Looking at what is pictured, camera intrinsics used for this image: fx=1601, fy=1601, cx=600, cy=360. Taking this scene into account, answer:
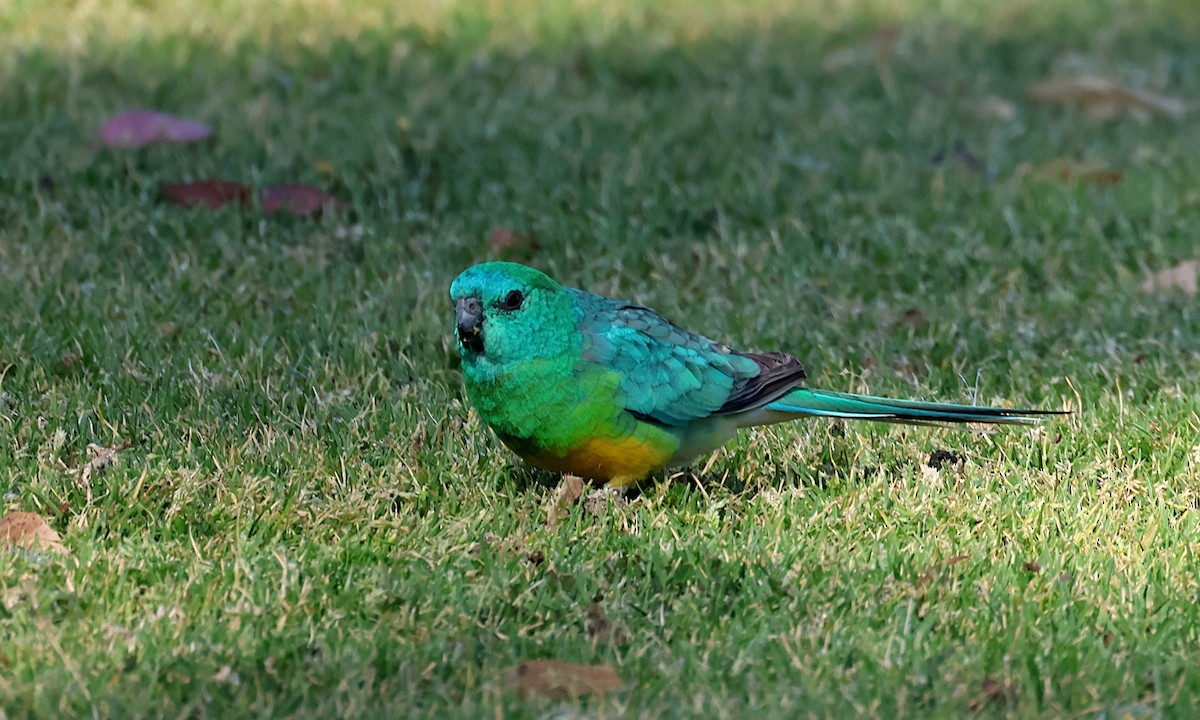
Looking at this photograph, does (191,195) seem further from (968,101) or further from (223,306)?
(968,101)

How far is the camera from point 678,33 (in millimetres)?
8555

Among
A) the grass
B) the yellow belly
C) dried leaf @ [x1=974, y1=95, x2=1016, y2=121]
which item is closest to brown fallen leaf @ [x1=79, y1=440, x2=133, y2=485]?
the grass

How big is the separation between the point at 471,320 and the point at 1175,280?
3.08 meters

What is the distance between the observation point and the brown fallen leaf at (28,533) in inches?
141

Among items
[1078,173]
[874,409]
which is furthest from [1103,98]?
[874,409]

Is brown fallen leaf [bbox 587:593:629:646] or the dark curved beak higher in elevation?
the dark curved beak

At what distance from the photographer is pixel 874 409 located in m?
4.16

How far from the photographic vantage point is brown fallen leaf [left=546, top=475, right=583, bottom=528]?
3965 millimetres

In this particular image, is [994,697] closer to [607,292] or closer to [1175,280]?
[607,292]

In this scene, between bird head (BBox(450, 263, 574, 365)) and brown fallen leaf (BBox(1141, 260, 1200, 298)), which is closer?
bird head (BBox(450, 263, 574, 365))

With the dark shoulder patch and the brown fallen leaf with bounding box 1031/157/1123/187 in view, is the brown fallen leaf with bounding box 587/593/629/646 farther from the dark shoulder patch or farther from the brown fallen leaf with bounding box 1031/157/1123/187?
the brown fallen leaf with bounding box 1031/157/1123/187

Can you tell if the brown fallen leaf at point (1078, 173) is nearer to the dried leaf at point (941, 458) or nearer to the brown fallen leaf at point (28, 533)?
the dried leaf at point (941, 458)

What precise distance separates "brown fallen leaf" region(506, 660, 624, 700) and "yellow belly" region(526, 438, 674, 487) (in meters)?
0.86

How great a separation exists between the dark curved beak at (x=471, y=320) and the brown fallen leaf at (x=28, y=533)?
1.05 m
